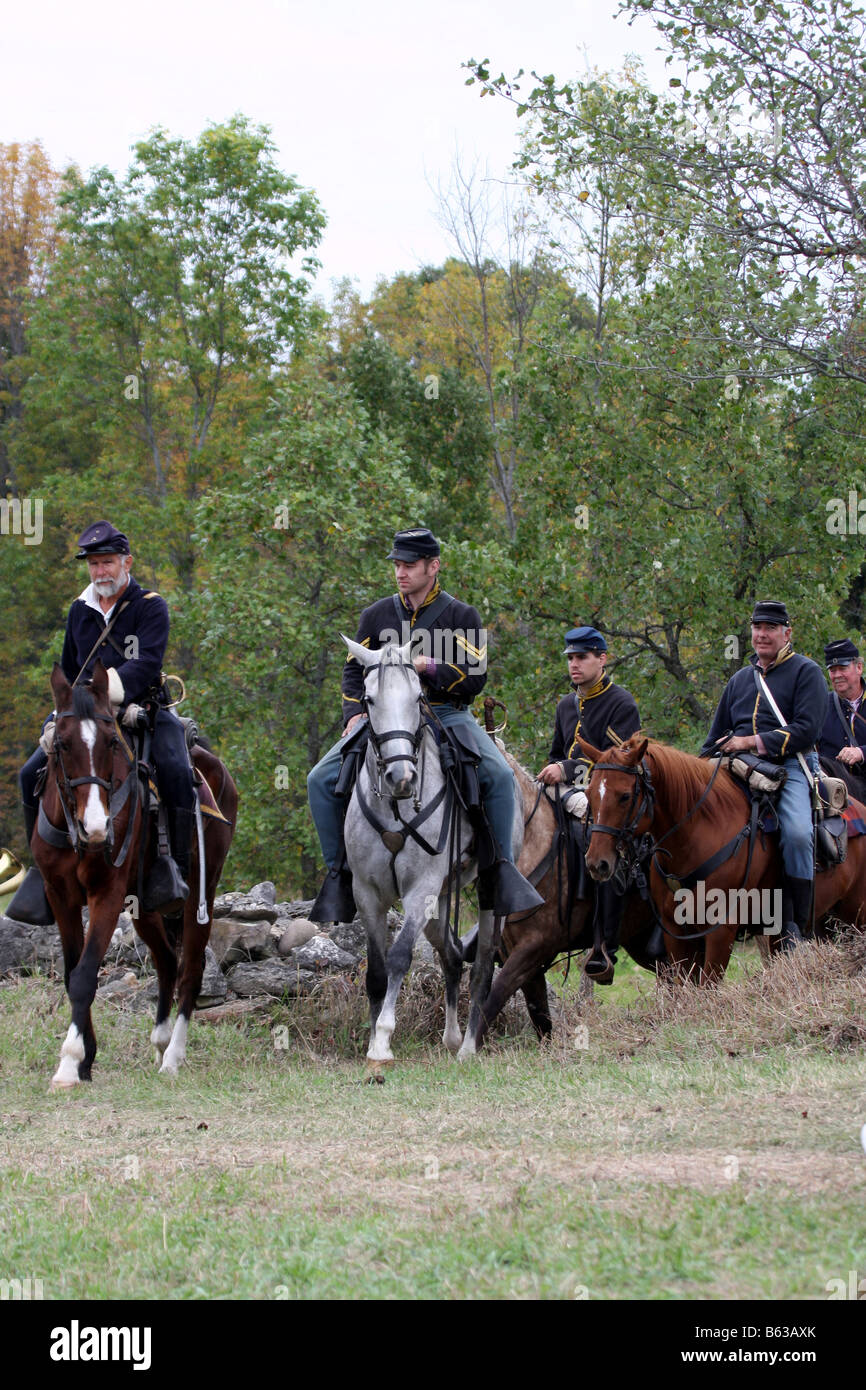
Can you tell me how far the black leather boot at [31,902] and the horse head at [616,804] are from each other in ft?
11.5

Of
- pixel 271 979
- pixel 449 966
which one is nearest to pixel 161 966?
pixel 271 979

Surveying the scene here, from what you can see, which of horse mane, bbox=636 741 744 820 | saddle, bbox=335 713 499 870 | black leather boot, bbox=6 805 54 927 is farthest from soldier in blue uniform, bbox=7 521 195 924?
horse mane, bbox=636 741 744 820

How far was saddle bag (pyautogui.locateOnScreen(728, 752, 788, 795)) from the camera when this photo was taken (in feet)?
34.2

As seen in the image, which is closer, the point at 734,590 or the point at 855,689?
the point at 855,689

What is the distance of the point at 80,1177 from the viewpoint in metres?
5.94

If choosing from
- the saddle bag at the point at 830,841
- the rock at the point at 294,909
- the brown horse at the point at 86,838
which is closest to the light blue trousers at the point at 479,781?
the brown horse at the point at 86,838

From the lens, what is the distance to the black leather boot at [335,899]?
9180 mm

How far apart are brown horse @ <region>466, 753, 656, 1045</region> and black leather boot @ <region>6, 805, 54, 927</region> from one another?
2949mm

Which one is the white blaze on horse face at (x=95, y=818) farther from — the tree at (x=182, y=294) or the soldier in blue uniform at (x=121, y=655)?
the tree at (x=182, y=294)

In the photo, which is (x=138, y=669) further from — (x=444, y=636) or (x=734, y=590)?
(x=734, y=590)

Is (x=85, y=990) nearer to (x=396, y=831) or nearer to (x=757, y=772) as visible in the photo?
(x=396, y=831)

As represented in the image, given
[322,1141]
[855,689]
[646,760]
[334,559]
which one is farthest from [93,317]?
[322,1141]

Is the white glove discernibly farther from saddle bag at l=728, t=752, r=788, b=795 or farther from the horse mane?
saddle bag at l=728, t=752, r=788, b=795
